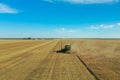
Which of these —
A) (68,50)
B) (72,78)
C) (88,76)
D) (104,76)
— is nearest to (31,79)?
(72,78)

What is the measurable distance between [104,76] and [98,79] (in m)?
1.00

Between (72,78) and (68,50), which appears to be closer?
(72,78)

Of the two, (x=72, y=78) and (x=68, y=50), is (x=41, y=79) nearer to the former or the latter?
(x=72, y=78)

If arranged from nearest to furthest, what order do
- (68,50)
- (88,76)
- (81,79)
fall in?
(81,79) < (88,76) < (68,50)

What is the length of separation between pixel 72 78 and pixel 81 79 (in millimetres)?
594

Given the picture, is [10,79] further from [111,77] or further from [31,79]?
[111,77]

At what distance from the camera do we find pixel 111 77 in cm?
1152

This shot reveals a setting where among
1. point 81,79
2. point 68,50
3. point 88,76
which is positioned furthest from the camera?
point 68,50

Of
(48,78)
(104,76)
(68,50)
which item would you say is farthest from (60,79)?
(68,50)

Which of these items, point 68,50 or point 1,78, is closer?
point 1,78

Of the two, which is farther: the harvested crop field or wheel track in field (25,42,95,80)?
the harvested crop field

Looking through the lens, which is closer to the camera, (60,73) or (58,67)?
(60,73)

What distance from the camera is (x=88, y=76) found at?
11.7m

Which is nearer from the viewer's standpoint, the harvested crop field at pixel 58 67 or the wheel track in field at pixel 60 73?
the wheel track in field at pixel 60 73
